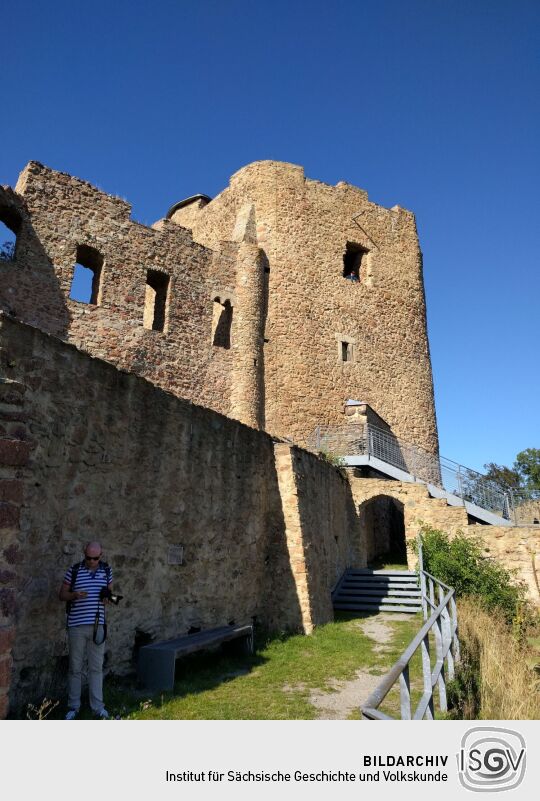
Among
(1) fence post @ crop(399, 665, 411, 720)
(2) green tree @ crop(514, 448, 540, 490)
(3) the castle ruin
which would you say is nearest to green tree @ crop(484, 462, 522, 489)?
(2) green tree @ crop(514, 448, 540, 490)

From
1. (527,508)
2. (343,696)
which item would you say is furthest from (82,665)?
(527,508)

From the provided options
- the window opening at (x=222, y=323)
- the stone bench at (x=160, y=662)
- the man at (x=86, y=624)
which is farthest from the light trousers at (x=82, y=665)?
the window opening at (x=222, y=323)

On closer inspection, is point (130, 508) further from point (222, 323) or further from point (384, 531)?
point (384, 531)

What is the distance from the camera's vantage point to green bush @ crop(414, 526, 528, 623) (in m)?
10.9

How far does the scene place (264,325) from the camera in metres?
18.7

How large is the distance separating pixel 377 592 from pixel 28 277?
10889 mm

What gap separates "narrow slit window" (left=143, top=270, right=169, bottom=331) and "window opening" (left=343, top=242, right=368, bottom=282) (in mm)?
7453

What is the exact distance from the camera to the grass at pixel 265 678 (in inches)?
196

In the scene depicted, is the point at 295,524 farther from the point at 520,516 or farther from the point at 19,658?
the point at 520,516

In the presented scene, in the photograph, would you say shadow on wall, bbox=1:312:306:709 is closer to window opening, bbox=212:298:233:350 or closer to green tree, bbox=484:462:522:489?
window opening, bbox=212:298:233:350

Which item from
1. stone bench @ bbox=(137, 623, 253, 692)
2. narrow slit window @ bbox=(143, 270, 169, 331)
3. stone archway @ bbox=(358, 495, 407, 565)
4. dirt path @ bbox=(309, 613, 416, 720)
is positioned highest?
narrow slit window @ bbox=(143, 270, 169, 331)
